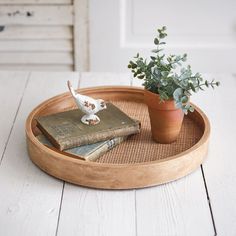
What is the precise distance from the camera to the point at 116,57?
220cm

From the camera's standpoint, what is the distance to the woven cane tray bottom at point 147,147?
46.5 inches

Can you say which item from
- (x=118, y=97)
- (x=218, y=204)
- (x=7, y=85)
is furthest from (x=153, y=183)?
(x=7, y=85)

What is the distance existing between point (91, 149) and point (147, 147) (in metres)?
0.14

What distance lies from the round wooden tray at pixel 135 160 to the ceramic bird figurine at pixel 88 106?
→ 0.29ft

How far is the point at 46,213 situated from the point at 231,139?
54 centimetres

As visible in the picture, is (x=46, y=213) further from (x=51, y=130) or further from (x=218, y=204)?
(x=218, y=204)

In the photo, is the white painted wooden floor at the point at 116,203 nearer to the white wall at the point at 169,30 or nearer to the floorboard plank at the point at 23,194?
the floorboard plank at the point at 23,194

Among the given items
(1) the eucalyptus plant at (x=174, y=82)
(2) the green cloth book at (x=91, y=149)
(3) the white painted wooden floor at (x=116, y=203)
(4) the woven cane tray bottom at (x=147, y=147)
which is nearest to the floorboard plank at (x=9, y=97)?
(3) the white painted wooden floor at (x=116, y=203)

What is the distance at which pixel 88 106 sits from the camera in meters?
1.23

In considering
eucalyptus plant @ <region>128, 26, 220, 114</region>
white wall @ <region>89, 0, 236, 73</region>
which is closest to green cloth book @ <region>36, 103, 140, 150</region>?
eucalyptus plant @ <region>128, 26, 220, 114</region>

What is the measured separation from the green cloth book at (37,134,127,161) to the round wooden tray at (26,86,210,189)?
1cm

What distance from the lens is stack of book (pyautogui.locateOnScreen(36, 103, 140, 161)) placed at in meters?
1.16

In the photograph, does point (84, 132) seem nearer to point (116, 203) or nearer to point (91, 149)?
point (91, 149)

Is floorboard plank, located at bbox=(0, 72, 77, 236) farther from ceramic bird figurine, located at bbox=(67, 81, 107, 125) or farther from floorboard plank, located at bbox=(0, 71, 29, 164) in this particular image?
ceramic bird figurine, located at bbox=(67, 81, 107, 125)
